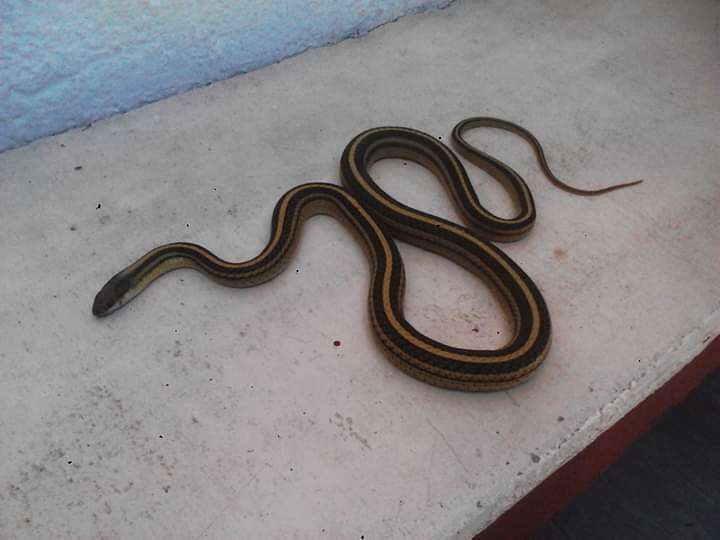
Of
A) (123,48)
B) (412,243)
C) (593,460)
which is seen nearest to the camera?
(593,460)

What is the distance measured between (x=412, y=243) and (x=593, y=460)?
3.34 ft

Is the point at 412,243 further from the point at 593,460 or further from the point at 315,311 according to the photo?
the point at 593,460

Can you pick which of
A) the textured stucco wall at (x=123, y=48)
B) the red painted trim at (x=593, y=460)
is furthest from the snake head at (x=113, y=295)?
the red painted trim at (x=593, y=460)

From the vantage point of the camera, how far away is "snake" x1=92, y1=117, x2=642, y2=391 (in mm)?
1788

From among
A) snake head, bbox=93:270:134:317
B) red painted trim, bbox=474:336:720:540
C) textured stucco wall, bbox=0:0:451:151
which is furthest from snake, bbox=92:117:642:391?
Result: textured stucco wall, bbox=0:0:451:151

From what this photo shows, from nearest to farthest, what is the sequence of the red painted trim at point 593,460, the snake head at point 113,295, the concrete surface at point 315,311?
the concrete surface at point 315,311 → the red painted trim at point 593,460 → the snake head at point 113,295

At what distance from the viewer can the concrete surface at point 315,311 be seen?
1.62 metres

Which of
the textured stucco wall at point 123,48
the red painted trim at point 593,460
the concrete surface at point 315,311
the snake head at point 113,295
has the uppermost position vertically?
the textured stucco wall at point 123,48

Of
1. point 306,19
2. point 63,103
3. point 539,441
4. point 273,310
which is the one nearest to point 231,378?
point 273,310

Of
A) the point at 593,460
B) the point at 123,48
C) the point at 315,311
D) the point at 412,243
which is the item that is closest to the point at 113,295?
the point at 315,311

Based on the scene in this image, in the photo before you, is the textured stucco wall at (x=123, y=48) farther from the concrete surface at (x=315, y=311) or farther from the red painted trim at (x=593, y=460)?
the red painted trim at (x=593, y=460)

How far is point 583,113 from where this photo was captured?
9.48 ft

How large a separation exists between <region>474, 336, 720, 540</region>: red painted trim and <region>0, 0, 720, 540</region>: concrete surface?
0.10 m

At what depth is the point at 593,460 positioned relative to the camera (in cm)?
195
